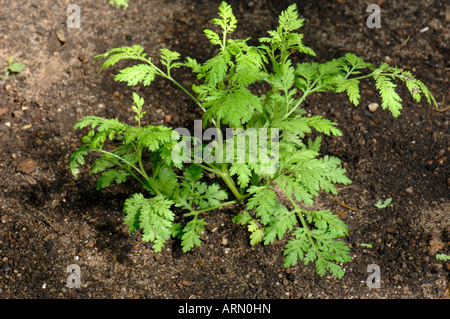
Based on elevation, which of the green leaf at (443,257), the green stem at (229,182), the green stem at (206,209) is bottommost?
the green leaf at (443,257)

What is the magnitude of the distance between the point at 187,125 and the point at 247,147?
4.13 feet

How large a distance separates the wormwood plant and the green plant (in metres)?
1.60

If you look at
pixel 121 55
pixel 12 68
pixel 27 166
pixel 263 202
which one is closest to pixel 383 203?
pixel 263 202

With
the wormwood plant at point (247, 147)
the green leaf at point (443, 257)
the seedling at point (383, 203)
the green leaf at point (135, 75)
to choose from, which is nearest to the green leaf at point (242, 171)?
the wormwood plant at point (247, 147)

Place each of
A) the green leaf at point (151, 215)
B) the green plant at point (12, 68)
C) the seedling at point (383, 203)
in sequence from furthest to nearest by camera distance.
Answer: the green plant at point (12, 68) < the seedling at point (383, 203) < the green leaf at point (151, 215)

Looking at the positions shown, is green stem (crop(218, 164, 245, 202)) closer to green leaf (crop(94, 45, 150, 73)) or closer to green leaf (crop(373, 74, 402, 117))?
green leaf (crop(94, 45, 150, 73))

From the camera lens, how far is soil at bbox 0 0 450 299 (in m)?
2.94

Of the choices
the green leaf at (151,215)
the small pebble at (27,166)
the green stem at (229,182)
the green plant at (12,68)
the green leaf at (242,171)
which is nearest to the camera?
the green leaf at (242,171)

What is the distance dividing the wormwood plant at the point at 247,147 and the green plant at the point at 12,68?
160cm

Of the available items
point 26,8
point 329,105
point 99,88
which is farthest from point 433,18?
point 26,8

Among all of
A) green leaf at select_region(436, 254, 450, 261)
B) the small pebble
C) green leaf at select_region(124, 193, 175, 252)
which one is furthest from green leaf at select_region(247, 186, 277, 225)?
the small pebble

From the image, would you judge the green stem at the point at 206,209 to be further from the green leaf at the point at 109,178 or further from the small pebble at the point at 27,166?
the small pebble at the point at 27,166

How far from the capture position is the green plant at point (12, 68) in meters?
3.94

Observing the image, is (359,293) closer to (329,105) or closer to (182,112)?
(329,105)
